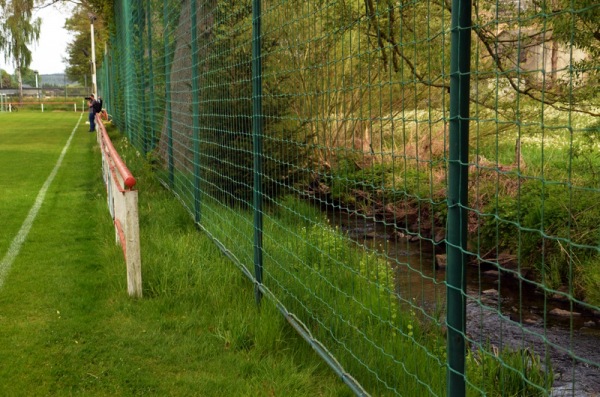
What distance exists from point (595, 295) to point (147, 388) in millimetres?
4034

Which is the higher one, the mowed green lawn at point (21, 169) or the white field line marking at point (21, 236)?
the mowed green lawn at point (21, 169)

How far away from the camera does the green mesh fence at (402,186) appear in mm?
2705

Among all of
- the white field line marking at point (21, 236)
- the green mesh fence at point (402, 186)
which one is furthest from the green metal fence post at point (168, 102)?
the white field line marking at point (21, 236)

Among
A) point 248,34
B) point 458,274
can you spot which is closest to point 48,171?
point 248,34

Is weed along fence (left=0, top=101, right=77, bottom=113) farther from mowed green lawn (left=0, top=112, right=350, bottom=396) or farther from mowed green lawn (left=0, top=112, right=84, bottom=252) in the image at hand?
mowed green lawn (left=0, top=112, right=350, bottom=396)

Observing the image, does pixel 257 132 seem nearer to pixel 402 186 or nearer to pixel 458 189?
pixel 402 186

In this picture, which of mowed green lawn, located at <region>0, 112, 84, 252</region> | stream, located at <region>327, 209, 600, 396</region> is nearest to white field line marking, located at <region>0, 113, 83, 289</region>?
mowed green lawn, located at <region>0, 112, 84, 252</region>

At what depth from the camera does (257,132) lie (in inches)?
202

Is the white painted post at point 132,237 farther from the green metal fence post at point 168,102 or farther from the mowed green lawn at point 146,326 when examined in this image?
the green metal fence post at point 168,102

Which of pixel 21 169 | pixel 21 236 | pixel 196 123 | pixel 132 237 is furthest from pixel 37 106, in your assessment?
pixel 132 237

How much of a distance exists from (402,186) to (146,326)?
219cm

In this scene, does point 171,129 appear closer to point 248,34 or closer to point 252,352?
point 248,34

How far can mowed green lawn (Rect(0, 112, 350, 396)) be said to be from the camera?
4.06 metres

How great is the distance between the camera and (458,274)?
2.60 meters
